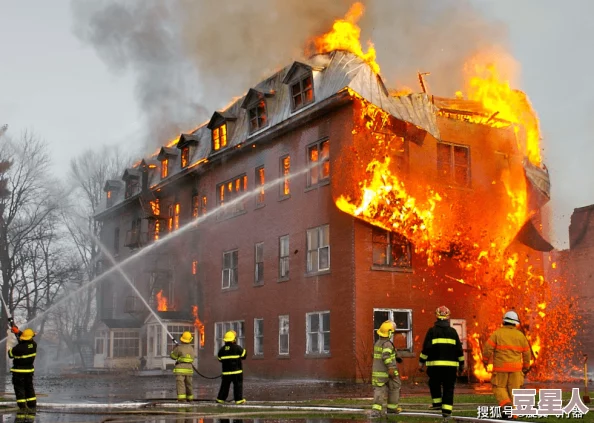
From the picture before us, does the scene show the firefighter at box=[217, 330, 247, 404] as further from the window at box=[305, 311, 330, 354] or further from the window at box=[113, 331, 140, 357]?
the window at box=[113, 331, 140, 357]

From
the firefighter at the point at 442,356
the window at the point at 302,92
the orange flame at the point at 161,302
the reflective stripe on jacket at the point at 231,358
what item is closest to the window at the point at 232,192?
the window at the point at 302,92

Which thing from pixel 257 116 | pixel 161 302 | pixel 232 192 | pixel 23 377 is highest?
pixel 257 116

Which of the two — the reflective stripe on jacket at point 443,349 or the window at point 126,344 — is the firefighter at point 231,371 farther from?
the window at point 126,344

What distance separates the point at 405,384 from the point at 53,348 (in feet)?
240

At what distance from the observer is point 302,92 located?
28.7 metres

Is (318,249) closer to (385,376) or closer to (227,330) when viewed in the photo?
(227,330)

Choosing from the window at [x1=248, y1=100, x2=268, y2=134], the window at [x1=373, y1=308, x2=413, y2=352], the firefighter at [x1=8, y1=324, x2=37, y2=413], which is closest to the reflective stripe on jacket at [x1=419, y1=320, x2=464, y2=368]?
the firefighter at [x1=8, y1=324, x2=37, y2=413]

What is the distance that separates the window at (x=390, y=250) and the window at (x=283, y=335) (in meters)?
4.92

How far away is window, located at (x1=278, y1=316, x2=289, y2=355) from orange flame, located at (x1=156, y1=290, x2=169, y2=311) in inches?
480

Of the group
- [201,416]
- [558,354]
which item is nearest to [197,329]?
[558,354]

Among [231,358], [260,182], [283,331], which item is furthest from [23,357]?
[260,182]

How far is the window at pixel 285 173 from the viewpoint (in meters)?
29.5

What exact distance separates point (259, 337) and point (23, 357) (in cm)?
1644

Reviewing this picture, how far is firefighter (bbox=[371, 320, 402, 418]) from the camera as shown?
12.0 m
